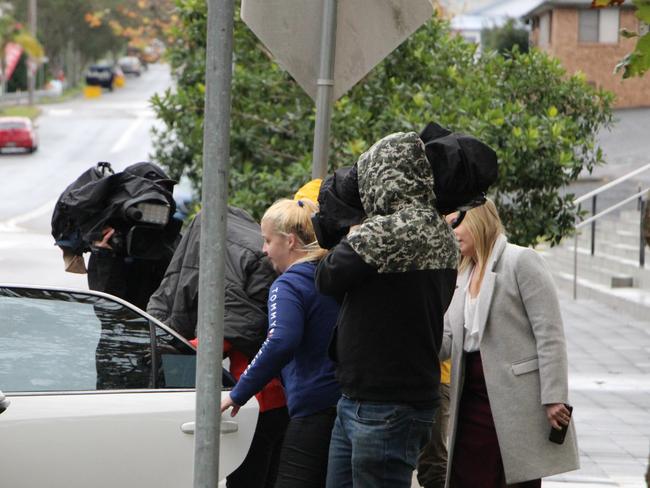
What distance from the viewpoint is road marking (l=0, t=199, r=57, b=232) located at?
26.3 m

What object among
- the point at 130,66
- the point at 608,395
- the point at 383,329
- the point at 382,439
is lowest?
the point at 608,395

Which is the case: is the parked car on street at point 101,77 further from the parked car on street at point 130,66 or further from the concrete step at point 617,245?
the concrete step at point 617,245

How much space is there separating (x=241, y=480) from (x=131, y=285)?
5.89ft

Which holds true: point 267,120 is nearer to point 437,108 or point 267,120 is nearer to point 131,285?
point 437,108

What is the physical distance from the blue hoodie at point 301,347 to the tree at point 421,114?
3691mm

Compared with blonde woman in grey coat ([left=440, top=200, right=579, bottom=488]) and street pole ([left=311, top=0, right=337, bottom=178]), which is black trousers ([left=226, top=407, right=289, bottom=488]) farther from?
street pole ([left=311, top=0, right=337, bottom=178])

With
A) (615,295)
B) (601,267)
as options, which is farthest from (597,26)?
(615,295)

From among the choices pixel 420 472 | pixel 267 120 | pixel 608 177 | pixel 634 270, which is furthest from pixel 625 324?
pixel 608 177

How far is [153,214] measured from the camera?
600 centimetres

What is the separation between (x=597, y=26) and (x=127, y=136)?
65.6 feet

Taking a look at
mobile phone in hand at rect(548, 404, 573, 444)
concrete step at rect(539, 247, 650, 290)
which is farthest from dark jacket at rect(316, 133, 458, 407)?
concrete step at rect(539, 247, 650, 290)

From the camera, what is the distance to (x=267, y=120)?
932cm

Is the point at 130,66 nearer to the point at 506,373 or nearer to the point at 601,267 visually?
the point at 601,267

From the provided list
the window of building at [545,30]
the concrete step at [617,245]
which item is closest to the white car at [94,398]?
the concrete step at [617,245]
